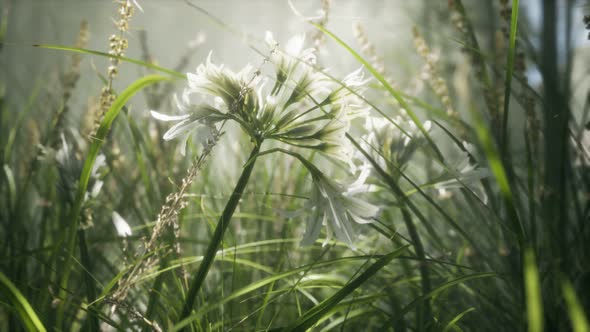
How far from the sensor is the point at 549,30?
66 centimetres

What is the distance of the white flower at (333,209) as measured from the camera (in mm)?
291

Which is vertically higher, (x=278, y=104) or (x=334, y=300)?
(x=278, y=104)

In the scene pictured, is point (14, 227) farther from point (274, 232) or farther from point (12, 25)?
point (12, 25)

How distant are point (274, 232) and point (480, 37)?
1.47m

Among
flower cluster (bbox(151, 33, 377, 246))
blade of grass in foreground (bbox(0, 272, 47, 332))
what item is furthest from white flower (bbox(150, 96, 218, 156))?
blade of grass in foreground (bbox(0, 272, 47, 332))

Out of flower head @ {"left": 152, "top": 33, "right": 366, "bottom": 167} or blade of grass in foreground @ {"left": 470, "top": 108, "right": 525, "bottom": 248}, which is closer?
blade of grass in foreground @ {"left": 470, "top": 108, "right": 525, "bottom": 248}

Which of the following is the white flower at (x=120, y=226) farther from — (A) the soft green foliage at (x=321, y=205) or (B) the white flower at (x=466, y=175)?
(B) the white flower at (x=466, y=175)

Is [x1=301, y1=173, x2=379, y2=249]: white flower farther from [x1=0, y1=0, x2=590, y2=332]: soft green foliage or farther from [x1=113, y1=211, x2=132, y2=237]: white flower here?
[x1=113, y1=211, x2=132, y2=237]: white flower

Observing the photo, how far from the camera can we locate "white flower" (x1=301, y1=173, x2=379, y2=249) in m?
0.29

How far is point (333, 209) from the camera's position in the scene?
0.97 ft

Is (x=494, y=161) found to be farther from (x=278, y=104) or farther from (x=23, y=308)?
(x=23, y=308)

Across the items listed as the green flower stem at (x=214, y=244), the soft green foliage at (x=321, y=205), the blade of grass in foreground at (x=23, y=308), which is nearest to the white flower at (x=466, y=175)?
the soft green foliage at (x=321, y=205)

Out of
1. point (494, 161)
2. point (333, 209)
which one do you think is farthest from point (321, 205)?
point (494, 161)

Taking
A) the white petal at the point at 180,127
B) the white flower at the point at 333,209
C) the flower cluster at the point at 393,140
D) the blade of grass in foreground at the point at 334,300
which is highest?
the white petal at the point at 180,127
